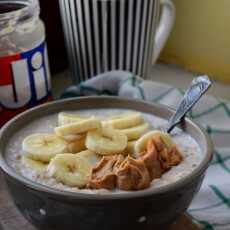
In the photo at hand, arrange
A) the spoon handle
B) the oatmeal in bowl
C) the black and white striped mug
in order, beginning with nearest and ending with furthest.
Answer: the oatmeal in bowl
the spoon handle
the black and white striped mug

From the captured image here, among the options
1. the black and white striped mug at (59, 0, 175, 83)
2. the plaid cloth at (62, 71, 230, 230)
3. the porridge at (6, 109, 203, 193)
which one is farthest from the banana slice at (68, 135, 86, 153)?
the black and white striped mug at (59, 0, 175, 83)

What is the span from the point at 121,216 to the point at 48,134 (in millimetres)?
132

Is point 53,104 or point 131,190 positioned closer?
point 131,190

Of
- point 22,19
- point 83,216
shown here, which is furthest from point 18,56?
point 83,216

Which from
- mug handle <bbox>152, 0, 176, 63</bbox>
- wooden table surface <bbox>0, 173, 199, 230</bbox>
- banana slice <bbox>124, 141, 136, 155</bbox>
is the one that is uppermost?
banana slice <bbox>124, 141, 136, 155</bbox>

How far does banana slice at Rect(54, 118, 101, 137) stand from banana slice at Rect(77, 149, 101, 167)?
0.02 m

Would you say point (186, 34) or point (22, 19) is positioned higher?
point (22, 19)

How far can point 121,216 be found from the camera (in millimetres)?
448

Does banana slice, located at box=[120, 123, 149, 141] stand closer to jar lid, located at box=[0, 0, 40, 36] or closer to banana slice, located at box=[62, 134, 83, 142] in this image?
banana slice, located at box=[62, 134, 83, 142]

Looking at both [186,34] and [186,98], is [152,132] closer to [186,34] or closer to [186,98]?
[186,98]

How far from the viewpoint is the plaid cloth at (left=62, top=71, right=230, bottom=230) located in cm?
56

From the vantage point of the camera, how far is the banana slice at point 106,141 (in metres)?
0.50

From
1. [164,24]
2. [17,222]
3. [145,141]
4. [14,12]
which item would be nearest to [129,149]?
[145,141]

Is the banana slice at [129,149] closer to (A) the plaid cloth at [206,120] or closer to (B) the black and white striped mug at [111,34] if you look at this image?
(A) the plaid cloth at [206,120]
